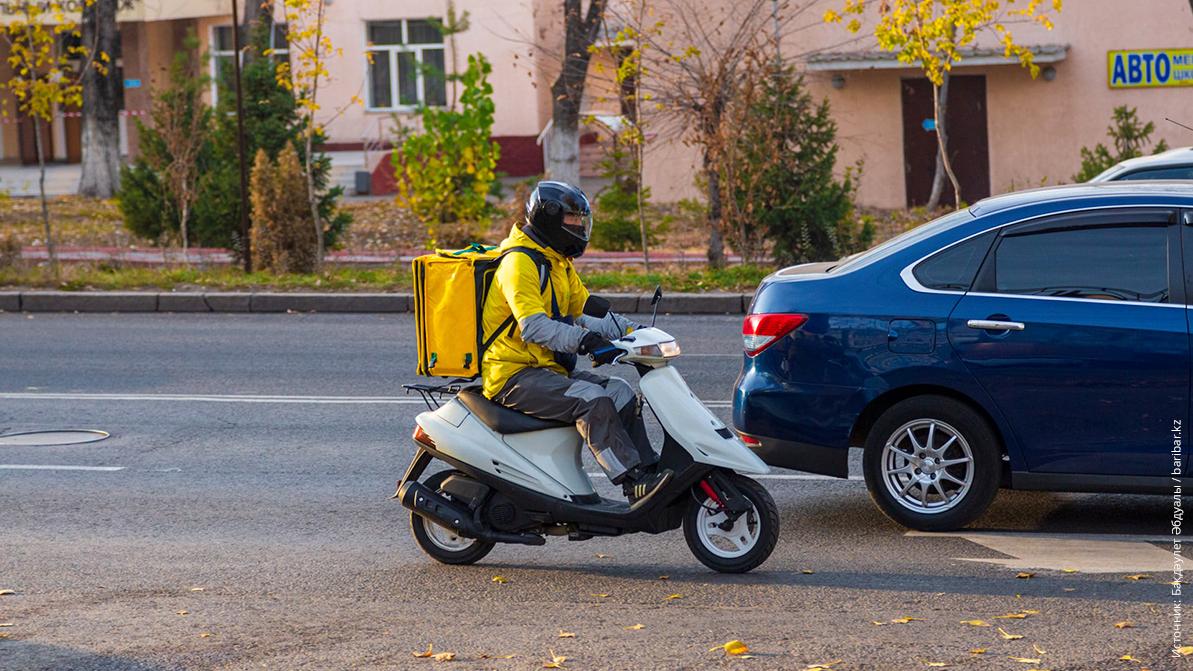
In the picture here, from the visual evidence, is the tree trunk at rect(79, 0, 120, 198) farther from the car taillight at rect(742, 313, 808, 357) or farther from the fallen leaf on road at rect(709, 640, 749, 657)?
the fallen leaf on road at rect(709, 640, 749, 657)

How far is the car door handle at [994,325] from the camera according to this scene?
24.5 feet

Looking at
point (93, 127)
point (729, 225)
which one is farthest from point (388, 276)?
point (93, 127)

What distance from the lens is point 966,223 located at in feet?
25.6

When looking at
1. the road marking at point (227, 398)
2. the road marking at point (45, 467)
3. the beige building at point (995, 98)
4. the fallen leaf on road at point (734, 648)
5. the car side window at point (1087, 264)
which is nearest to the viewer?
the fallen leaf on road at point (734, 648)

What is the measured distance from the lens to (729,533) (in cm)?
705

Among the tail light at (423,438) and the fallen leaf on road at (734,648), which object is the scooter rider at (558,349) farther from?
the fallen leaf on road at (734,648)

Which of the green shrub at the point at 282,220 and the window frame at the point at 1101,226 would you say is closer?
the window frame at the point at 1101,226

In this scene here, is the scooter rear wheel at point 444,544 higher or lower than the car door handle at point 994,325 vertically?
lower

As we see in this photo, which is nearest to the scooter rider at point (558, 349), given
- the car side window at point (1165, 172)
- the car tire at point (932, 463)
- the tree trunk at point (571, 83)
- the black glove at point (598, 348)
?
the black glove at point (598, 348)

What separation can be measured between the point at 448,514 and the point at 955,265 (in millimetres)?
2629

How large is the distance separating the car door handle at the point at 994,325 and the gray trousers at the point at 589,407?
1642 millimetres

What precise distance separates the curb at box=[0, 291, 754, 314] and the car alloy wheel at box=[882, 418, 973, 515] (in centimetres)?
963

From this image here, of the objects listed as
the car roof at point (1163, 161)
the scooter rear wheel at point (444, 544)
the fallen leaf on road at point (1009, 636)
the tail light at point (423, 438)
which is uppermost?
the car roof at point (1163, 161)

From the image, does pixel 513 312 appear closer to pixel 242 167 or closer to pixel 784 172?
pixel 784 172
